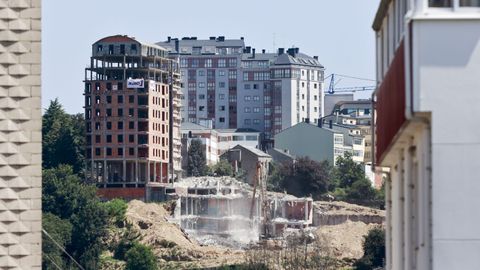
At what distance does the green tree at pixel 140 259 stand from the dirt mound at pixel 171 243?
5.38 meters

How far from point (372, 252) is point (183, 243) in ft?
76.4

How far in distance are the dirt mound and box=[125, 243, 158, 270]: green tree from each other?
5.38 meters

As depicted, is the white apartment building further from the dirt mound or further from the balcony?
the dirt mound

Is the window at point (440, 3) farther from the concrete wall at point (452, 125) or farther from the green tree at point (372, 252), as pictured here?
the green tree at point (372, 252)

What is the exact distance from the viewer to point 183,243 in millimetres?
187125

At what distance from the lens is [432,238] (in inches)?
763

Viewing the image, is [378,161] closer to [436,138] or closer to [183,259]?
[436,138]

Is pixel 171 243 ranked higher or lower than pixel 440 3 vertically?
lower

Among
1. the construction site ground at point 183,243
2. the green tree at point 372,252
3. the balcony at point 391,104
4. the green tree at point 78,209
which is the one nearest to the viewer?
the balcony at point 391,104

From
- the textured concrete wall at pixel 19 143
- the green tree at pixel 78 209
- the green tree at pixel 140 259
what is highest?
the textured concrete wall at pixel 19 143

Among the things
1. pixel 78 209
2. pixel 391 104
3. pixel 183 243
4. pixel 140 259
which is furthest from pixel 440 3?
pixel 183 243

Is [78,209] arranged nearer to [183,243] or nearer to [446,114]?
[183,243]

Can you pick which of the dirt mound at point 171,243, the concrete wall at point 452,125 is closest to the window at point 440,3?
the concrete wall at point 452,125

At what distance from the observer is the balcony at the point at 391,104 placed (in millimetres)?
20031
